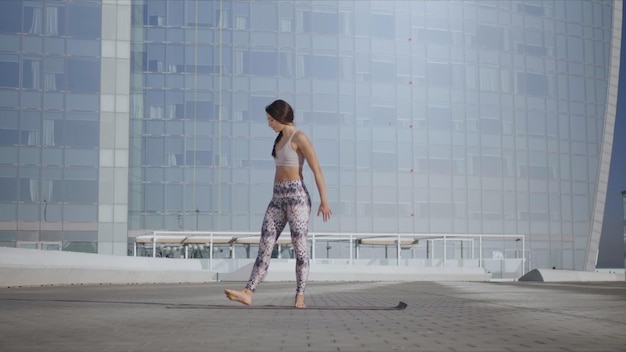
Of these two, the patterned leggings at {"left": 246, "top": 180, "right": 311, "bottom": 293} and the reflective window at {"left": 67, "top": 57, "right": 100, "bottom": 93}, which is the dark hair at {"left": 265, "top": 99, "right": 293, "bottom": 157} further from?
the reflective window at {"left": 67, "top": 57, "right": 100, "bottom": 93}

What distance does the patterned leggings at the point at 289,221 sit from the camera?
9.62 meters

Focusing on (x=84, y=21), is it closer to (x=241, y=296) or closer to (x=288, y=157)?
(x=288, y=157)

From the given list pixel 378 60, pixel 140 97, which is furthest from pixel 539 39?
pixel 140 97

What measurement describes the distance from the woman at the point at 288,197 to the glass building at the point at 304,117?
40480mm

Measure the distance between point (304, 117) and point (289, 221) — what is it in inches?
1866

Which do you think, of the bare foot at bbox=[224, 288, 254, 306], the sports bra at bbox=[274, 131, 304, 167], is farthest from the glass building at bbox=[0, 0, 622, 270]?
the sports bra at bbox=[274, 131, 304, 167]

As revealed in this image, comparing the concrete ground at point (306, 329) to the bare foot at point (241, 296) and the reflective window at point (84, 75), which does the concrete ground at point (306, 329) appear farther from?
the reflective window at point (84, 75)

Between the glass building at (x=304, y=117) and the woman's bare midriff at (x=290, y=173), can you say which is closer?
the woman's bare midriff at (x=290, y=173)

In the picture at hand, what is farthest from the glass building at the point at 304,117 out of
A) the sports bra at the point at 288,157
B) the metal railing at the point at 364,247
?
the sports bra at the point at 288,157

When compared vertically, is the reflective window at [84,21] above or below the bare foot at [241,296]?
above

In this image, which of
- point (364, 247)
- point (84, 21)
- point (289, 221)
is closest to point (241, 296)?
point (289, 221)

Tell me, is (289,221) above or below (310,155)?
below

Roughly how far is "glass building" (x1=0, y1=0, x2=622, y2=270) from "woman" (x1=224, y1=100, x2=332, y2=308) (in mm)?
40480

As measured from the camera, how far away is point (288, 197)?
964cm
